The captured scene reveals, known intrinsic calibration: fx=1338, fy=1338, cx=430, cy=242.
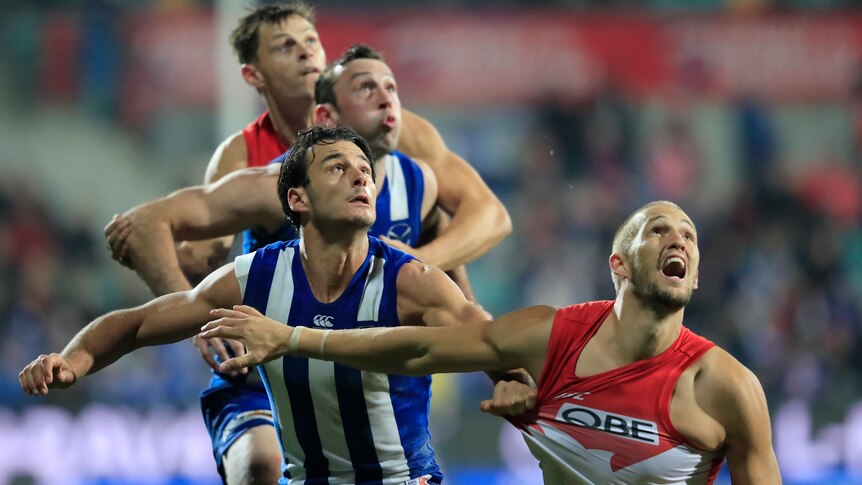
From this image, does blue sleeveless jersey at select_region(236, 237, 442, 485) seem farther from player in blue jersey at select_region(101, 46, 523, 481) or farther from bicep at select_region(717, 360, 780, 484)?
bicep at select_region(717, 360, 780, 484)

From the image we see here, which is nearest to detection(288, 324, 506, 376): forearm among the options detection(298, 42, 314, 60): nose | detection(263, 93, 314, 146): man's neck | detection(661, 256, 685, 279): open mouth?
detection(661, 256, 685, 279): open mouth

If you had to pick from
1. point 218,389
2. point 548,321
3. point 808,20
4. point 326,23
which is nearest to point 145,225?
point 218,389

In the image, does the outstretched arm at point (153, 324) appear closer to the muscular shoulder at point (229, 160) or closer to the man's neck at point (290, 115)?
the muscular shoulder at point (229, 160)

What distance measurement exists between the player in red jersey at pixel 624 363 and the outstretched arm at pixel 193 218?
97 cm

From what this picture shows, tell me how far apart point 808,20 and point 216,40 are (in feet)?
20.9

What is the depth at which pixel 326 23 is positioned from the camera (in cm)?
1381

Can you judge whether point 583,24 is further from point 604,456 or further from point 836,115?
point 604,456

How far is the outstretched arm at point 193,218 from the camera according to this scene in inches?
228

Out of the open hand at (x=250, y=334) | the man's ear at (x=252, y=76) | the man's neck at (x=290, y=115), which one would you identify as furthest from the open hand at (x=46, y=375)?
the man's ear at (x=252, y=76)

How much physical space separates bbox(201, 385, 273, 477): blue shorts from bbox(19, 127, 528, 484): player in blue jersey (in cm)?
95

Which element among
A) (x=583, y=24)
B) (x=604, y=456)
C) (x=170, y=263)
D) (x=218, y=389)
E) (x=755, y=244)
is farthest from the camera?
(x=583, y=24)

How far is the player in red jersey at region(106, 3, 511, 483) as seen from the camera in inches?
241

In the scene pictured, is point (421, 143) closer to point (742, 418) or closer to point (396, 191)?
point (396, 191)

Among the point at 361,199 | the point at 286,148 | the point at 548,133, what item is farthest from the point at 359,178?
the point at 548,133
